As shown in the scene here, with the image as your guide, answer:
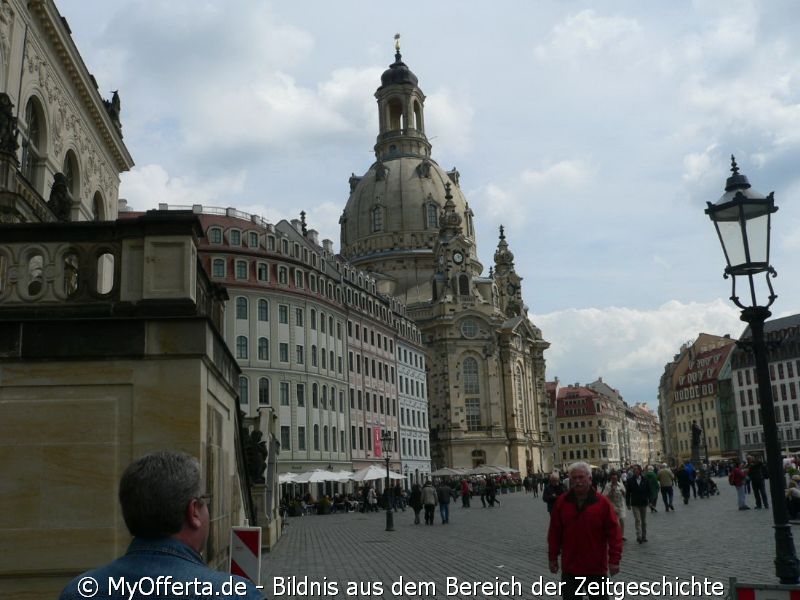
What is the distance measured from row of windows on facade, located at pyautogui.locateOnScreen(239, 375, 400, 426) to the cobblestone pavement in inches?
1171

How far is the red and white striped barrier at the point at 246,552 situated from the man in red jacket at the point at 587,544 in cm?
274

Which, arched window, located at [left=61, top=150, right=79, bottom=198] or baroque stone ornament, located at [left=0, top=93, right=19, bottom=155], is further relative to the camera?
arched window, located at [left=61, top=150, right=79, bottom=198]

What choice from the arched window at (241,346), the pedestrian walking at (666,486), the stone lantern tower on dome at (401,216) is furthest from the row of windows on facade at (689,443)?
the pedestrian walking at (666,486)

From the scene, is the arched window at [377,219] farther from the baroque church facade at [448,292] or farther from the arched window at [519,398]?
the arched window at [519,398]

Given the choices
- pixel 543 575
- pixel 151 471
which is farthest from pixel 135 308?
pixel 543 575

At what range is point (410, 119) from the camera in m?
138

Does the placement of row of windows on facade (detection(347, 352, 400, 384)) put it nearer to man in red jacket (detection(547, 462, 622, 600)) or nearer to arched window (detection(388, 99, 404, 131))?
man in red jacket (detection(547, 462, 622, 600))

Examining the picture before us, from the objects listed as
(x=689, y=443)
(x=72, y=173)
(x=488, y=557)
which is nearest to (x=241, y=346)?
(x=72, y=173)

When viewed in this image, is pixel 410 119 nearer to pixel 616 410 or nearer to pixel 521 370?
pixel 521 370

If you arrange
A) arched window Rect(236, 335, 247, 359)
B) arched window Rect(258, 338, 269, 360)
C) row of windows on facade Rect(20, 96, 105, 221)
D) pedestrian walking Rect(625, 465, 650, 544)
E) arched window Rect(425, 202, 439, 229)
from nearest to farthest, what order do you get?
pedestrian walking Rect(625, 465, 650, 544) → row of windows on facade Rect(20, 96, 105, 221) → arched window Rect(236, 335, 247, 359) → arched window Rect(258, 338, 269, 360) → arched window Rect(425, 202, 439, 229)

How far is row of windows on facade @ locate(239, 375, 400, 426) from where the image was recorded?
5900 centimetres

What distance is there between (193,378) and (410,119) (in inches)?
5218

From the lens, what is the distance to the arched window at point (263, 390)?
59.5 meters

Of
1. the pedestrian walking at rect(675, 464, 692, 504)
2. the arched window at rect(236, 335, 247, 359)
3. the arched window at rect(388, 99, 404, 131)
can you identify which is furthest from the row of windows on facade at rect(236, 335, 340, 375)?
the arched window at rect(388, 99, 404, 131)
